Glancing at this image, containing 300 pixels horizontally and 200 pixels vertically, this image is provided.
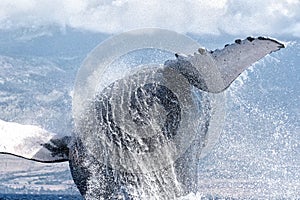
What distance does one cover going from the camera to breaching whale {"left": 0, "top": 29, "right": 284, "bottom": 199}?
41.3 feet

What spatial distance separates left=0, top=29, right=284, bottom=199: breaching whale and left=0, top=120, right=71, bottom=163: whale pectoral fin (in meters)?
0.74

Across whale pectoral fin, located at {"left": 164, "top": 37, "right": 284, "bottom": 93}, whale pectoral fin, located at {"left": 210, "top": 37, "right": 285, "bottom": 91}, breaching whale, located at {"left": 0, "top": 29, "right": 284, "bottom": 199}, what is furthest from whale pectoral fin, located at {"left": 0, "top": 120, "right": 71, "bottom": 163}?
whale pectoral fin, located at {"left": 210, "top": 37, "right": 285, "bottom": 91}

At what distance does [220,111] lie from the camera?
13.6m

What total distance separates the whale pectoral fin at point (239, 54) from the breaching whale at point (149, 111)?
16mm

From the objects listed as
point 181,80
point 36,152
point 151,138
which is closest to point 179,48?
point 181,80

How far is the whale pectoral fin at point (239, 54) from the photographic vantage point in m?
13.1

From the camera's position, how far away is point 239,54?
43.7 feet

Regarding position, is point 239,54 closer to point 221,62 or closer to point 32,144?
point 221,62

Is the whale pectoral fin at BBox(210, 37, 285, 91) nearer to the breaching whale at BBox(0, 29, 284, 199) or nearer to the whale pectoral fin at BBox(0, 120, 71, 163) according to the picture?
the breaching whale at BBox(0, 29, 284, 199)

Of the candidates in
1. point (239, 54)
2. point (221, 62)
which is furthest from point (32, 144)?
point (239, 54)

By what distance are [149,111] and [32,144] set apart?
304cm

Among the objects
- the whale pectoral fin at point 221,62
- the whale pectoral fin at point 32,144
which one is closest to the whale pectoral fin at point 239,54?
the whale pectoral fin at point 221,62

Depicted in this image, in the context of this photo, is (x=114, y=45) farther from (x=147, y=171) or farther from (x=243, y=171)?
(x=243, y=171)

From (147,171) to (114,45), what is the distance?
6.88 feet
